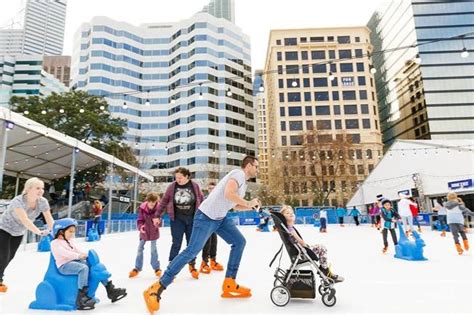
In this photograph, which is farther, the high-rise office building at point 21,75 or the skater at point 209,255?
the high-rise office building at point 21,75

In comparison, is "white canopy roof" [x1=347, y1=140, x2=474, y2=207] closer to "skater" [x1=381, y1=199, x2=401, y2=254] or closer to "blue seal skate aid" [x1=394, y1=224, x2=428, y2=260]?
"skater" [x1=381, y1=199, x2=401, y2=254]

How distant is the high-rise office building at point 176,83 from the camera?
49688 millimetres

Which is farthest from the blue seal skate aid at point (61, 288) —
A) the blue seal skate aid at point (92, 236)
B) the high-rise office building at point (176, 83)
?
the high-rise office building at point (176, 83)

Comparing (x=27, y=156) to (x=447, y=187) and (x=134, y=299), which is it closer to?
(x=134, y=299)

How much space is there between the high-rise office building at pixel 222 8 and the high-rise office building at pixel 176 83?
90.3 m

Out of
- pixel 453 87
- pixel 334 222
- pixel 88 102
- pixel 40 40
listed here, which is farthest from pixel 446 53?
pixel 40 40

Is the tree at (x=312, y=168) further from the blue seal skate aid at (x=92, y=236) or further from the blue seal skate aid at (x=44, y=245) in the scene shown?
the blue seal skate aid at (x=44, y=245)

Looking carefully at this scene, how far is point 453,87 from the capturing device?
4959cm

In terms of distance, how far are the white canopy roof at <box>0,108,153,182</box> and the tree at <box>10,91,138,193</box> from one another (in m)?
5.33

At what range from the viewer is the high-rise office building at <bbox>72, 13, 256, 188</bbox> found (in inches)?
1956

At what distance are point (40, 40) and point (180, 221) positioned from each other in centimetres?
19024

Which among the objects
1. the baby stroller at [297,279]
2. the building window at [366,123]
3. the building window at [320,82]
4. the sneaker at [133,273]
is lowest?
the sneaker at [133,273]

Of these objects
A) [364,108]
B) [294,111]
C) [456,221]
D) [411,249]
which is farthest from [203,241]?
[364,108]

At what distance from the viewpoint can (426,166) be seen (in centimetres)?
1877
